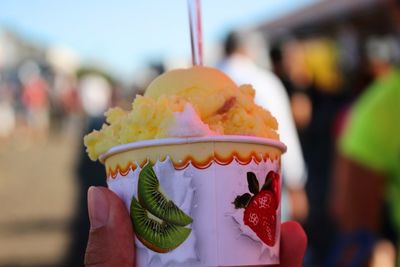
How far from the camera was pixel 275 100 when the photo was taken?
4.78 metres

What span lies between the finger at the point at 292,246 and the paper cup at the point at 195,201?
0.40 ft

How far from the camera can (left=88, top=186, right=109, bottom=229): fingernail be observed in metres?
1.20

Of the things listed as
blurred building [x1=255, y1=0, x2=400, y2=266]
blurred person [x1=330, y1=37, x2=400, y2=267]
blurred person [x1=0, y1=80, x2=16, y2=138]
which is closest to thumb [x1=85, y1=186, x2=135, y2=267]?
blurred person [x1=330, y1=37, x2=400, y2=267]

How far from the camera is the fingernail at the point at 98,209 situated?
120cm

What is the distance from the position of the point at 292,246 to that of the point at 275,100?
11.4ft

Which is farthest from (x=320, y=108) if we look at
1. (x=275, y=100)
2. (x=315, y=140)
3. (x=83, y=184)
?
(x=83, y=184)

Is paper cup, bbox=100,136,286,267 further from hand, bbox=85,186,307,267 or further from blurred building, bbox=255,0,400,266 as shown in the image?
blurred building, bbox=255,0,400,266

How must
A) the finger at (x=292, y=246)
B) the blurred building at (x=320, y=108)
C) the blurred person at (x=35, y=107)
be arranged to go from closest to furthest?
the finger at (x=292, y=246) < the blurred building at (x=320, y=108) < the blurred person at (x=35, y=107)

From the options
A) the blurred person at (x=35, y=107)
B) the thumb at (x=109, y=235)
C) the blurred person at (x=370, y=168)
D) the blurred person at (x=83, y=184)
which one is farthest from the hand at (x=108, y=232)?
the blurred person at (x=35, y=107)

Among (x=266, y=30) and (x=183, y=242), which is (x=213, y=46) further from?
(x=183, y=242)

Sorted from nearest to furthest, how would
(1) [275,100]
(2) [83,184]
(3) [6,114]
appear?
(1) [275,100]
(2) [83,184]
(3) [6,114]

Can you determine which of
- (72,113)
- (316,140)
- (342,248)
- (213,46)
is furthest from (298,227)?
(72,113)

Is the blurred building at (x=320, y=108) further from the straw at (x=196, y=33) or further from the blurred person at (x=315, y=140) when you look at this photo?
the straw at (x=196, y=33)

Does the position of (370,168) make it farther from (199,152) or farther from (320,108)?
(320,108)
